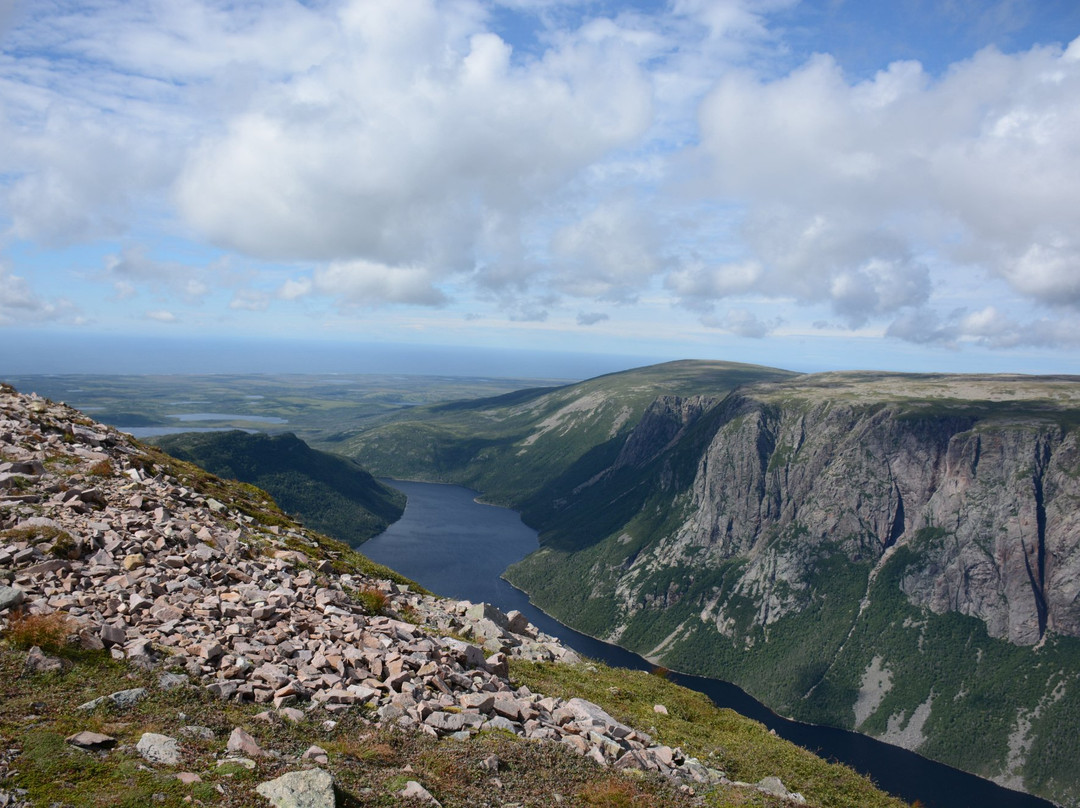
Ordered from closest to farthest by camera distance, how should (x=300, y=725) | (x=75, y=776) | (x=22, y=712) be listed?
→ (x=75, y=776) < (x=22, y=712) < (x=300, y=725)

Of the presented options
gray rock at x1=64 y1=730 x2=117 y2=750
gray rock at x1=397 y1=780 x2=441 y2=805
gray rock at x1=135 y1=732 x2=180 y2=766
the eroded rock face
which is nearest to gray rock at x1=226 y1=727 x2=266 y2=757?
the eroded rock face

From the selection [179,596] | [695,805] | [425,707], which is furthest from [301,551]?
[695,805]

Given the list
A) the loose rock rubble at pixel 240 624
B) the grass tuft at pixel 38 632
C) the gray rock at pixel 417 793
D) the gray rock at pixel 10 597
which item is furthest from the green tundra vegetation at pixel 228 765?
the gray rock at pixel 10 597

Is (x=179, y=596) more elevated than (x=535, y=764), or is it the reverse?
(x=179, y=596)

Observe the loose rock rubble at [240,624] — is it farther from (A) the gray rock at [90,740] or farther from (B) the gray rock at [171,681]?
(A) the gray rock at [90,740]

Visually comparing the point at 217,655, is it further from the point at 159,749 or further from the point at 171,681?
the point at 159,749

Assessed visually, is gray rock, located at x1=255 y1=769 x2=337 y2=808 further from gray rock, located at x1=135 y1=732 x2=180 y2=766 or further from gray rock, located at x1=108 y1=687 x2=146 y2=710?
gray rock, located at x1=108 y1=687 x2=146 y2=710

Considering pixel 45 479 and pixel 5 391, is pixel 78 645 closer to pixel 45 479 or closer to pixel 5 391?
pixel 45 479
